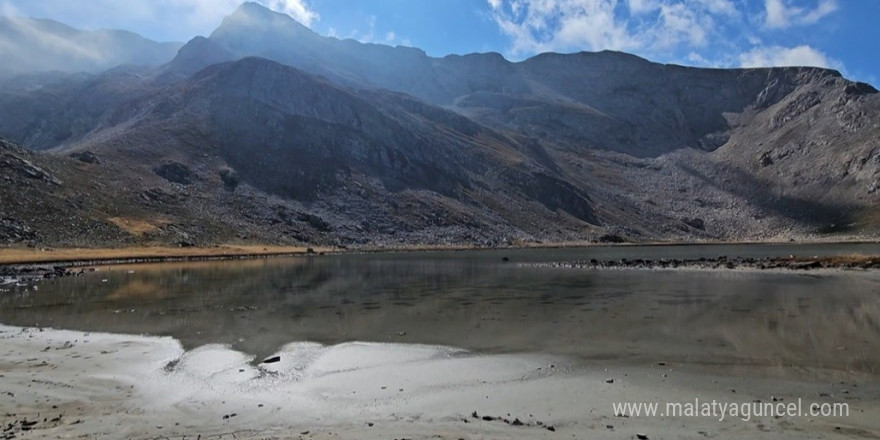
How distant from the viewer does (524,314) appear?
2752 cm

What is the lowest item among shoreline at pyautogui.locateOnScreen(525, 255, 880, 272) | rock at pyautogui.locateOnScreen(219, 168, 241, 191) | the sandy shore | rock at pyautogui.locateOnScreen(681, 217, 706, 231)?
the sandy shore

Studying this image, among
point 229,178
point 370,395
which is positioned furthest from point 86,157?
point 370,395

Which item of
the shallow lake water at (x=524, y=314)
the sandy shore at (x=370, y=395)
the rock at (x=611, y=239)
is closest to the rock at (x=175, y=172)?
the shallow lake water at (x=524, y=314)

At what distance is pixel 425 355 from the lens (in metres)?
18.1

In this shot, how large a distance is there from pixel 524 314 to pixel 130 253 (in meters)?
72.6

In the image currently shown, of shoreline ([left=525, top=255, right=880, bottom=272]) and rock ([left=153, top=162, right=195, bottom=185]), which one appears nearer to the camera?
shoreline ([left=525, top=255, right=880, bottom=272])

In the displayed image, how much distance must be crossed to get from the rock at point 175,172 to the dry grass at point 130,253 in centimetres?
3461

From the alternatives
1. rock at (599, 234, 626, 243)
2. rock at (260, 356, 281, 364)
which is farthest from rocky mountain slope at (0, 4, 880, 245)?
rock at (260, 356, 281, 364)

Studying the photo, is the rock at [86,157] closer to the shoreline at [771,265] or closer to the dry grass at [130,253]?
the dry grass at [130,253]

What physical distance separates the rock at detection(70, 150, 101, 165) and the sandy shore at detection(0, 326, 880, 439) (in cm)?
11738

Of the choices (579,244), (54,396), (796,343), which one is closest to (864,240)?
(579,244)

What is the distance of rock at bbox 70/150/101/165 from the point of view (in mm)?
118125

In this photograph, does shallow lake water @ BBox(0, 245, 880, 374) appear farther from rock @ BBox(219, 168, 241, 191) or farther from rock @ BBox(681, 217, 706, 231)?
rock @ BBox(681, 217, 706, 231)

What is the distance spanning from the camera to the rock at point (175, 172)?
126 m
